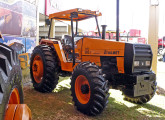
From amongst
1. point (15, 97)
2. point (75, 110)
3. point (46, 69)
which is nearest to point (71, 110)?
point (75, 110)

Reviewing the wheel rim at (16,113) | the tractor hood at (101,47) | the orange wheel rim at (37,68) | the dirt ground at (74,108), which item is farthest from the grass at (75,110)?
the wheel rim at (16,113)

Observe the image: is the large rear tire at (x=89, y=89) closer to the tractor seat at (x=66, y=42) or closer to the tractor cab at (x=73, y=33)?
the tractor cab at (x=73, y=33)

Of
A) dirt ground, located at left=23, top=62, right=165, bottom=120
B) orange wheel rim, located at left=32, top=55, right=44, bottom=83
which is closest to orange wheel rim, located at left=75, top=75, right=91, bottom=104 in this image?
dirt ground, located at left=23, top=62, right=165, bottom=120

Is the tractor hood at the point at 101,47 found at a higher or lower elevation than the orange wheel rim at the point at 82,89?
higher

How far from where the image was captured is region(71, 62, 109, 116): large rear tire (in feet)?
12.2

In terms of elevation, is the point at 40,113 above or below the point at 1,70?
below

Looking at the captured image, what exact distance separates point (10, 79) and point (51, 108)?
9.89 ft

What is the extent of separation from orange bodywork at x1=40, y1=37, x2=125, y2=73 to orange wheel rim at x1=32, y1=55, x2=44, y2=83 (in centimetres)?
64

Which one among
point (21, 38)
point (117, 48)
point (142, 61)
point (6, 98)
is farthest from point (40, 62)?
point (6, 98)

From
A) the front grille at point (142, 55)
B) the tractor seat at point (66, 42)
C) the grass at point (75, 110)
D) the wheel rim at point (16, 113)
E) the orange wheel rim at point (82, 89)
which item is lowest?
the grass at point (75, 110)

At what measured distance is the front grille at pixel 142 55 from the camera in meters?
4.11

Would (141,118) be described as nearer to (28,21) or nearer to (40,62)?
(40,62)

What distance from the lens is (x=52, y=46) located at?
5926mm

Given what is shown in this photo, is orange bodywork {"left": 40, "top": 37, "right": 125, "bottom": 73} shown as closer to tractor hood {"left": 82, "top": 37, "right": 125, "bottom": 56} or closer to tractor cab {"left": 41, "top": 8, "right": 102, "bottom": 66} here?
tractor hood {"left": 82, "top": 37, "right": 125, "bottom": 56}
